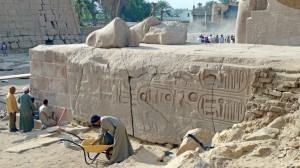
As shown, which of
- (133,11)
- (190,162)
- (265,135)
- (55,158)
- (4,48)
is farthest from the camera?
(133,11)

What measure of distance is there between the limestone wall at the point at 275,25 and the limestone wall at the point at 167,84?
195cm

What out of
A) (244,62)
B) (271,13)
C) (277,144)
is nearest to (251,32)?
(271,13)

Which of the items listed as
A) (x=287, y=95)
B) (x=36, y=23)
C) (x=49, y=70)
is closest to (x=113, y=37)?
(x=49, y=70)

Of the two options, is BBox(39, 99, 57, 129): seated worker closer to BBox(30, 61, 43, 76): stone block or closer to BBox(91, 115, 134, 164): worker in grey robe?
BBox(30, 61, 43, 76): stone block

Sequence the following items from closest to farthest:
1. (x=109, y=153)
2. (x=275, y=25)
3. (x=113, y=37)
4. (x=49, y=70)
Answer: (x=109, y=153) < (x=113, y=37) < (x=49, y=70) < (x=275, y=25)

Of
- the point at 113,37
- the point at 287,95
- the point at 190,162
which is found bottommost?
the point at 190,162

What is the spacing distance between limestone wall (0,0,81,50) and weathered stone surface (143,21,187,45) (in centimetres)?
1275

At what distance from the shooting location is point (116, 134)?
5328 millimetres

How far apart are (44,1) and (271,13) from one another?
14719mm

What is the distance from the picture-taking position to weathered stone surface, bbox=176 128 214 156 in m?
4.70

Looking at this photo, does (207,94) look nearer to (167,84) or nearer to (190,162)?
(167,84)

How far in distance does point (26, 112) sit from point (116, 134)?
2.79 m

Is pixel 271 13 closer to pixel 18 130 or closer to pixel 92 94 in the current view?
pixel 92 94

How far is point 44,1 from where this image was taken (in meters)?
20.5
